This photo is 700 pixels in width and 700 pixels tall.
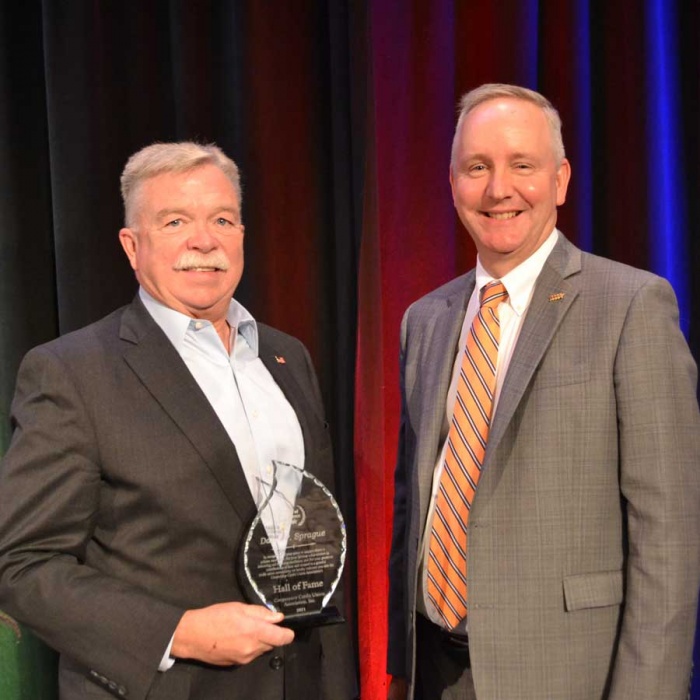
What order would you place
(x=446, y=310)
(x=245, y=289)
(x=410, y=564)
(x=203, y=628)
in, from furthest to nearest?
(x=245, y=289)
(x=446, y=310)
(x=410, y=564)
(x=203, y=628)

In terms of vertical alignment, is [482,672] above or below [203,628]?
below

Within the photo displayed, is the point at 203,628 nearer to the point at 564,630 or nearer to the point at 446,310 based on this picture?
the point at 564,630

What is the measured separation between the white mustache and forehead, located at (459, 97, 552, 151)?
62 cm

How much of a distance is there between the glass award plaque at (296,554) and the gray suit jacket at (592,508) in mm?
292

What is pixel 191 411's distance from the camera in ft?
5.79

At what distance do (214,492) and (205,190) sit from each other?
659mm

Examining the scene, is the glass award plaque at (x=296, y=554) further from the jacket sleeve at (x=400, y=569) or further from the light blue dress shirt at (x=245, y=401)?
the jacket sleeve at (x=400, y=569)

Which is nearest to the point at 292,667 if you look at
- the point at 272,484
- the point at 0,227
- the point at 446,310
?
the point at 272,484

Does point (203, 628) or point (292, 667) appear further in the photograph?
point (292, 667)

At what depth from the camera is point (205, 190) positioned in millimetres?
1923

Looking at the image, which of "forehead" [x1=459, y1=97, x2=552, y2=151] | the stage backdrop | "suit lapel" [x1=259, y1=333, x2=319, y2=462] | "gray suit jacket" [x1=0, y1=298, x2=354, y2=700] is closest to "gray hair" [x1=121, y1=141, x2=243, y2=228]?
"gray suit jacket" [x1=0, y1=298, x2=354, y2=700]

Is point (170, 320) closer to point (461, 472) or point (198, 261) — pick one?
point (198, 261)

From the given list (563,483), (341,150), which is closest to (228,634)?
(563,483)

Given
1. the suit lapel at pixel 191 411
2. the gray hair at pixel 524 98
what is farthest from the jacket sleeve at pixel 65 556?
the gray hair at pixel 524 98
